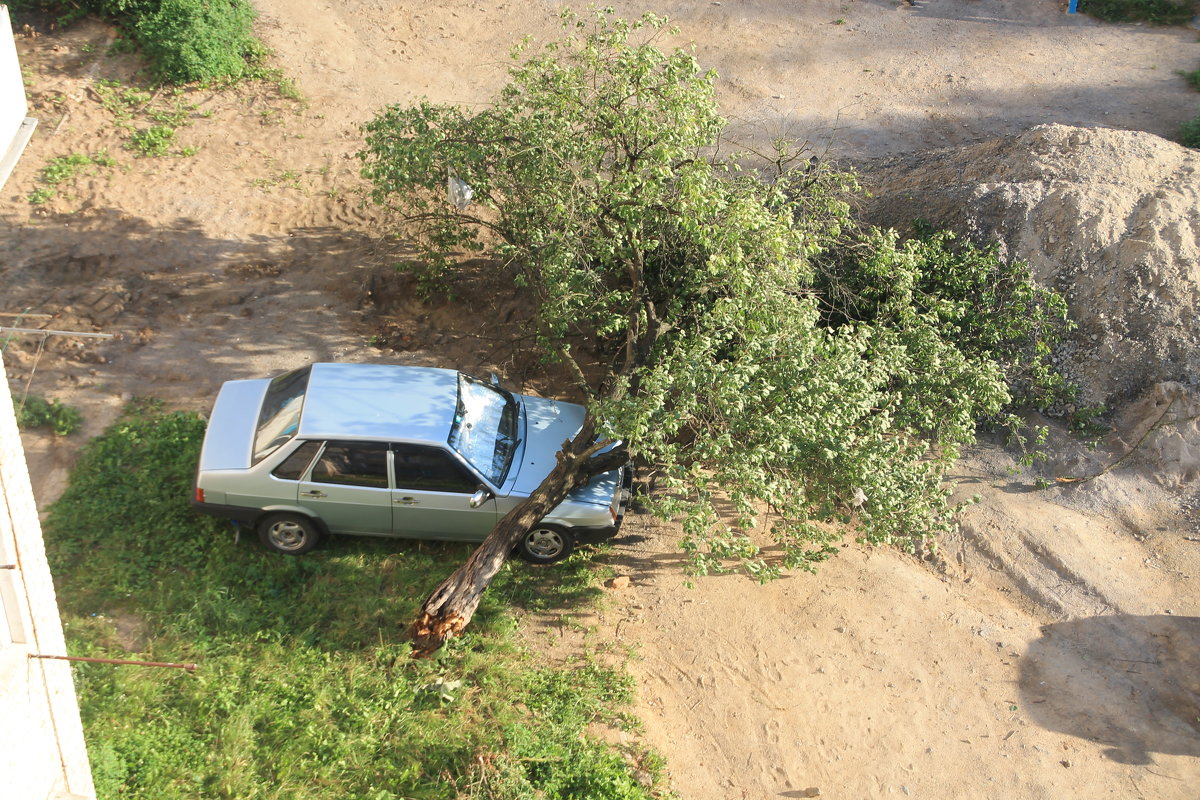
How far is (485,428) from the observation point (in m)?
8.32

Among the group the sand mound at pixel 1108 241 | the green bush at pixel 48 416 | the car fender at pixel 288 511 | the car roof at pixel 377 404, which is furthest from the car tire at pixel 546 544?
the sand mound at pixel 1108 241

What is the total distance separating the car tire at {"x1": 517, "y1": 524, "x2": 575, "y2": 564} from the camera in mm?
8141

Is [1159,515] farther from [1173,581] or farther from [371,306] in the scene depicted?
[371,306]

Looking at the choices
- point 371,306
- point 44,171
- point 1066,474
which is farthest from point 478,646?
point 44,171

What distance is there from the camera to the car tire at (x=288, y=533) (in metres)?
7.84

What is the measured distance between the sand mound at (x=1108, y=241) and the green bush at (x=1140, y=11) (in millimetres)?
8985

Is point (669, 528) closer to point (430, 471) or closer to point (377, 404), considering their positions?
point (430, 471)

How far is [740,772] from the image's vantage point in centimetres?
710

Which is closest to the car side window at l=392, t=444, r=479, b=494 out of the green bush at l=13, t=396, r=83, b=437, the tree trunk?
the tree trunk

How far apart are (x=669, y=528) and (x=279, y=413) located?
13.4 ft

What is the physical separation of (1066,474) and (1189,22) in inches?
548

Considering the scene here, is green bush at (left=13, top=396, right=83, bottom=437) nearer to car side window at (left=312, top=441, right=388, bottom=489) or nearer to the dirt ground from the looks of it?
the dirt ground

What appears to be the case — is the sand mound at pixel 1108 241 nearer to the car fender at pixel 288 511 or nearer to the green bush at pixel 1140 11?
the car fender at pixel 288 511

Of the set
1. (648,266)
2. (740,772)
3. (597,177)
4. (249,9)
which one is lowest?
(740,772)
